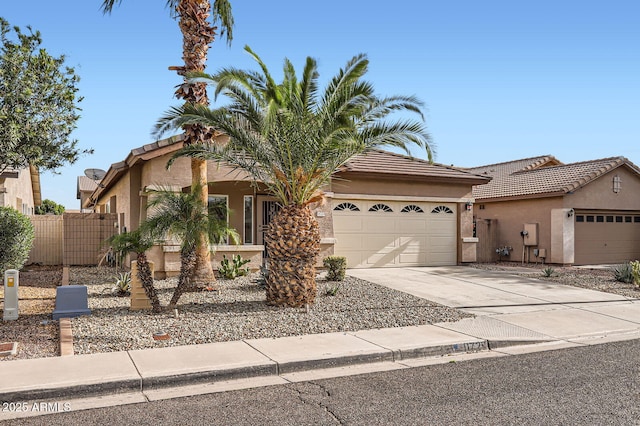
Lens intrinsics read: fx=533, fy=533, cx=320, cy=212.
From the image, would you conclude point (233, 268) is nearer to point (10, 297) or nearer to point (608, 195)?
point (10, 297)

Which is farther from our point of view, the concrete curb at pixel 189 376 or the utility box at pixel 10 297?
the utility box at pixel 10 297

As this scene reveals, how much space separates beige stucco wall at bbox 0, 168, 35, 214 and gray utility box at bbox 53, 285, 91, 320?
391 inches

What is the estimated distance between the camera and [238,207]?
60.0 ft

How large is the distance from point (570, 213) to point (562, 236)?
0.94m

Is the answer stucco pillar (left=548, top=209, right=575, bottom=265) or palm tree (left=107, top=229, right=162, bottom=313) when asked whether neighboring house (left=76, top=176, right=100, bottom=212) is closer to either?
stucco pillar (left=548, top=209, right=575, bottom=265)

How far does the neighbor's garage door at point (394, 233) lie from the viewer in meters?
17.6

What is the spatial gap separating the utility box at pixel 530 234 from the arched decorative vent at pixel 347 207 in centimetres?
772

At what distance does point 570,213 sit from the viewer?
2020cm

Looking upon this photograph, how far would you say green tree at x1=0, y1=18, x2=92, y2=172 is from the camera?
11383mm

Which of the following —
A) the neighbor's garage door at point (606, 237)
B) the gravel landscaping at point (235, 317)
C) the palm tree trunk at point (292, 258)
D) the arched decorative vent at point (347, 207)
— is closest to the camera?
the gravel landscaping at point (235, 317)

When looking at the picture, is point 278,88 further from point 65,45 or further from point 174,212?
point 65,45

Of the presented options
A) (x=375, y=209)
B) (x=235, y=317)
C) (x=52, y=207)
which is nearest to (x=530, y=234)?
(x=375, y=209)

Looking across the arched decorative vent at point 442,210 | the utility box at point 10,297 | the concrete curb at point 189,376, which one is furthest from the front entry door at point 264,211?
the concrete curb at point 189,376

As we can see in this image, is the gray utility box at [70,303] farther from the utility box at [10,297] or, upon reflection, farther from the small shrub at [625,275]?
the small shrub at [625,275]
